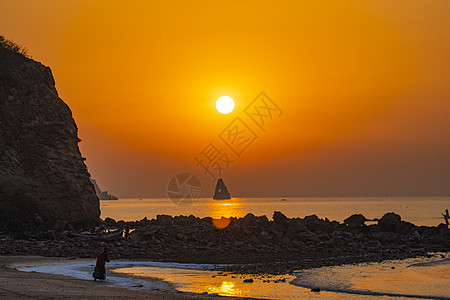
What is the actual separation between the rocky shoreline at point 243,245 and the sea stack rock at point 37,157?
392 centimetres

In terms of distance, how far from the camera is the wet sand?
55.0ft

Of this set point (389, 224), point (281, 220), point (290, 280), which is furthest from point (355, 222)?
point (290, 280)

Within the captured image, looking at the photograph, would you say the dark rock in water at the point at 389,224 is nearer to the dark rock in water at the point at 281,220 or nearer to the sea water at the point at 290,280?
the dark rock in water at the point at 281,220

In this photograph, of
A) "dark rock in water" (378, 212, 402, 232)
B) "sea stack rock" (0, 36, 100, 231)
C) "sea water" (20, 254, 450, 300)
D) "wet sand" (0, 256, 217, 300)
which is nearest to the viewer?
"wet sand" (0, 256, 217, 300)

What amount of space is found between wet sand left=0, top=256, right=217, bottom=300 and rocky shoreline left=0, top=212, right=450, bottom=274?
366 inches

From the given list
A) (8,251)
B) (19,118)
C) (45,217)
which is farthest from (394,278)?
(19,118)

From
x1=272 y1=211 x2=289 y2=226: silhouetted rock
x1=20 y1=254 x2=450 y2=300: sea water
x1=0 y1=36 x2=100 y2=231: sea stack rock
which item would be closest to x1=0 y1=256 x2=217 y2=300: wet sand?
x1=20 y1=254 x2=450 y2=300: sea water

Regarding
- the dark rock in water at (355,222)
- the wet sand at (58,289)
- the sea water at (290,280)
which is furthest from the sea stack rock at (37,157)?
the dark rock in water at (355,222)

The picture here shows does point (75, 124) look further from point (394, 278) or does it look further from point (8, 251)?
point (394, 278)

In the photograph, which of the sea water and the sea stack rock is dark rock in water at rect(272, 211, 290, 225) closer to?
the sea stack rock

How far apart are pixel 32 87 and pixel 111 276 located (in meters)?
33.3

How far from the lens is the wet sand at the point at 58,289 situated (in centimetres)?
1677

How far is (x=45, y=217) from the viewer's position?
47406mm

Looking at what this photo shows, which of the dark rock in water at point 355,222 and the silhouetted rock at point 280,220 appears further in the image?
the dark rock in water at point 355,222
